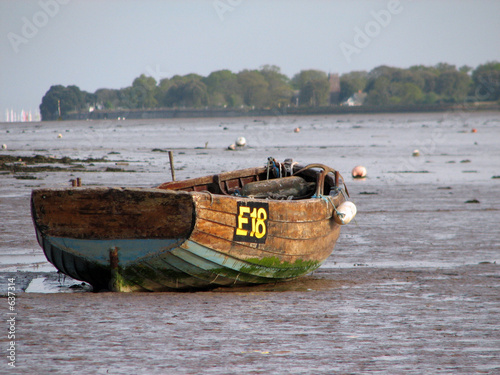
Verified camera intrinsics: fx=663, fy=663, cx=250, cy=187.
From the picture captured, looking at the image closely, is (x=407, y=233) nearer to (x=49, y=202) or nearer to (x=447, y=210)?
(x=447, y=210)

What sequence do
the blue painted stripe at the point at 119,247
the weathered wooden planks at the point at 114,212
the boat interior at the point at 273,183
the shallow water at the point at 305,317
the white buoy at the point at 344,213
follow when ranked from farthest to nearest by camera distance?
the boat interior at the point at 273,183 → the white buoy at the point at 344,213 → the blue painted stripe at the point at 119,247 → the weathered wooden planks at the point at 114,212 → the shallow water at the point at 305,317

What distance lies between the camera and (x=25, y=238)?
10648 millimetres

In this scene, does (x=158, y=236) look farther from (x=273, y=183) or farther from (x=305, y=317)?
(x=273, y=183)

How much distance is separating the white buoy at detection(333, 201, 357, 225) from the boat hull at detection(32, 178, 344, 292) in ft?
3.24

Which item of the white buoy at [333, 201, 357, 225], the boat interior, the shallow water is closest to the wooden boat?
the shallow water

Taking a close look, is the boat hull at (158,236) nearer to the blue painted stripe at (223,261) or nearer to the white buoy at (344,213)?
the blue painted stripe at (223,261)

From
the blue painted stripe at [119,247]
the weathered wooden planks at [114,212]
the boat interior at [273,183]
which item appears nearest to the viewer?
the weathered wooden planks at [114,212]

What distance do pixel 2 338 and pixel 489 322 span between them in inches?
168

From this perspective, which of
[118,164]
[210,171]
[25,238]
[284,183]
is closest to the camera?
[284,183]

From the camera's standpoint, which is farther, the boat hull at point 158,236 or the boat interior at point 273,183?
the boat interior at point 273,183

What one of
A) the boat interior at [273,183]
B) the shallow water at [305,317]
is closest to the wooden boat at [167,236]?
the shallow water at [305,317]

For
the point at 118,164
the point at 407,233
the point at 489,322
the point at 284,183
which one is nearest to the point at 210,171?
the point at 118,164

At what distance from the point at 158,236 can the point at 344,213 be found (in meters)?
2.78

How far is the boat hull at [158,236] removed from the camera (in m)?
6.54
